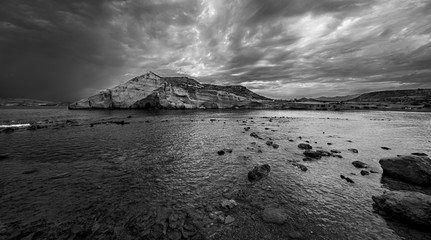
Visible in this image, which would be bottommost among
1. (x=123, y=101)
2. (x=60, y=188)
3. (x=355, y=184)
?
(x=355, y=184)

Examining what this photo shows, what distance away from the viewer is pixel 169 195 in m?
9.02

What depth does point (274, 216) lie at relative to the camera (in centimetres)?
729

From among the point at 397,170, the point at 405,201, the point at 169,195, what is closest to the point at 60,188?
the point at 169,195

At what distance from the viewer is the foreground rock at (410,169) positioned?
10062mm

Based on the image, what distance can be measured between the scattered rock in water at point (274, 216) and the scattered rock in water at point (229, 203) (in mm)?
1444

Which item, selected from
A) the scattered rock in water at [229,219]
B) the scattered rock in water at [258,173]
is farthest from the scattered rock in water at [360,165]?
the scattered rock in water at [229,219]

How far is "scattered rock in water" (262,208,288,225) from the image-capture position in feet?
23.1

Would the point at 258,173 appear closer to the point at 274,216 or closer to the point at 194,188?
the point at 274,216

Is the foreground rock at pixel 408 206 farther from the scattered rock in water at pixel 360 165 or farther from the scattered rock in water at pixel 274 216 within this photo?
the scattered rock in water at pixel 360 165

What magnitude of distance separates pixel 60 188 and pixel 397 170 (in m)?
21.8

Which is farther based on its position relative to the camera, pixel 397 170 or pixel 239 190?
pixel 397 170

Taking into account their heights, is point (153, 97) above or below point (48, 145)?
above

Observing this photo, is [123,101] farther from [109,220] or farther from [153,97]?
[109,220]

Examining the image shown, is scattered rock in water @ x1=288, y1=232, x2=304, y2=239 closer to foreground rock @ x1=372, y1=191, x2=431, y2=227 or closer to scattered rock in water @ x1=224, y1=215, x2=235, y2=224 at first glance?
scattered rock in water @ x1=224, y1=215, x2=235, y2=224
